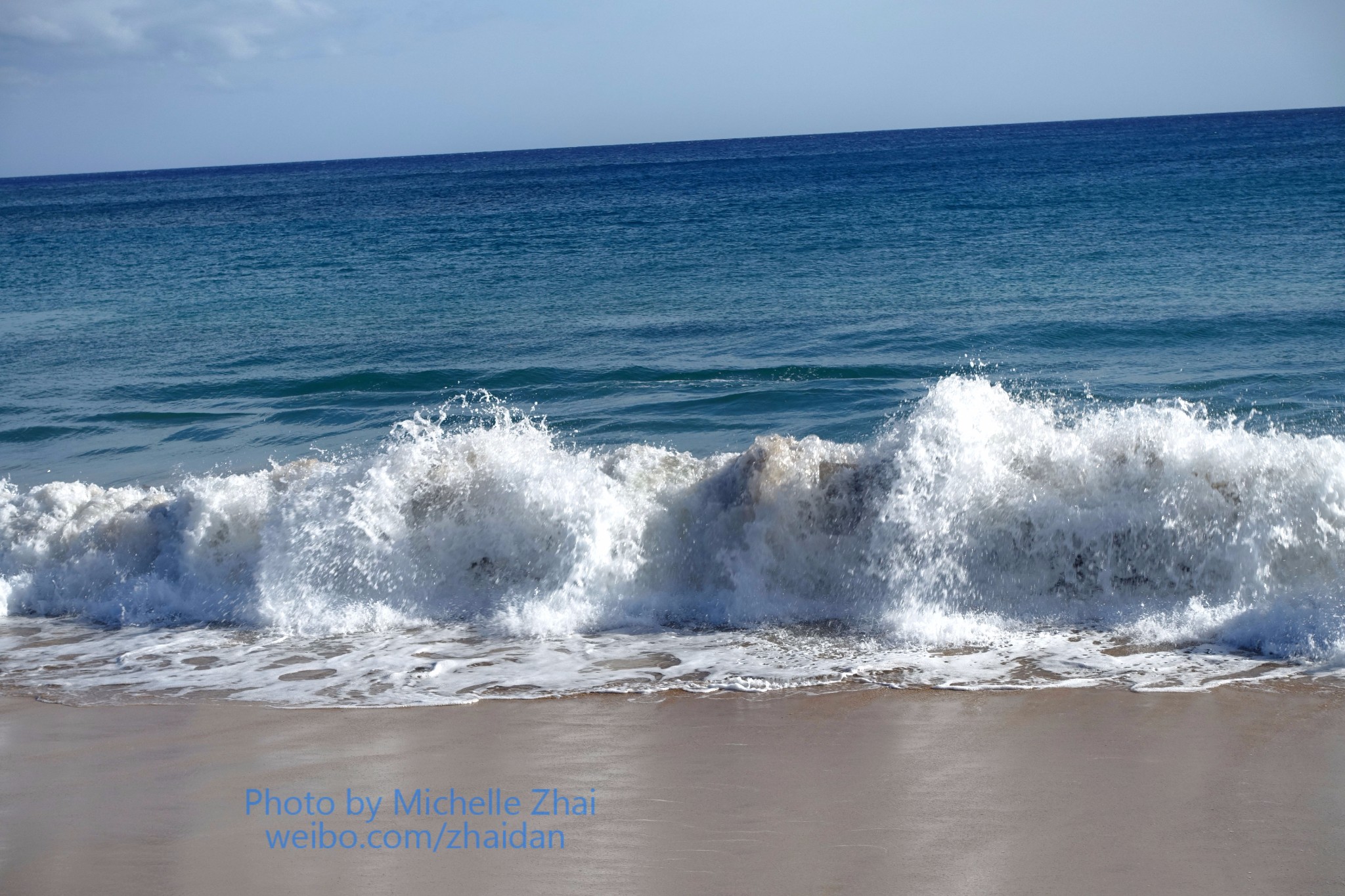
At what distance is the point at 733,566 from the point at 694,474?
3.25ft

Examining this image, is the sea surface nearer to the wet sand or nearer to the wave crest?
the wave crest

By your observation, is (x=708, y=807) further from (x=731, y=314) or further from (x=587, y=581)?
(x=731, y=314)

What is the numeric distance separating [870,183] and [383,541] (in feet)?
137

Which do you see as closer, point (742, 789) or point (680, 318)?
point (742, 789)

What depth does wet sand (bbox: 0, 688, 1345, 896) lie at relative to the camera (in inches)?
137

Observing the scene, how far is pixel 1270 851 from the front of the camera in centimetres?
346

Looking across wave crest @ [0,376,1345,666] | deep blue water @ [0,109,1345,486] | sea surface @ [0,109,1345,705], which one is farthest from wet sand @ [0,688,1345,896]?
deep blue water @ [0,109,1345,486]

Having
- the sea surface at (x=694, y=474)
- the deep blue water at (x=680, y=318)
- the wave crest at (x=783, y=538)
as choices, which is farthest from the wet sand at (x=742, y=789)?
the deep blue water at (x=680, y=318)

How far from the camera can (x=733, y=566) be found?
6617 mm

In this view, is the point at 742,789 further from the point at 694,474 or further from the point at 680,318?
the point at 680,318

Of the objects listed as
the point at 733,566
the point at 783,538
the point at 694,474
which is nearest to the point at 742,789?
the point at 733,566

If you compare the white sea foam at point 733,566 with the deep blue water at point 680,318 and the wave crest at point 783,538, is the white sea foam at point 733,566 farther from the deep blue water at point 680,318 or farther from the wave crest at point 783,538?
the deep blue water at point 680,318

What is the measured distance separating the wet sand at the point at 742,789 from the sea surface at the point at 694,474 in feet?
1.31

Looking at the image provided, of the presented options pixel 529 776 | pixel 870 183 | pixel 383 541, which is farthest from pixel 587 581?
pixel 870 183
